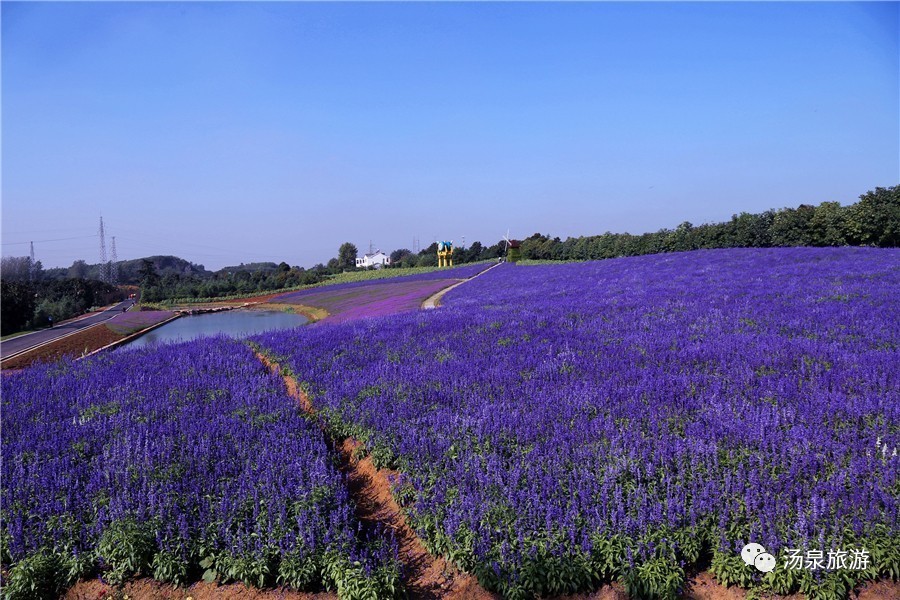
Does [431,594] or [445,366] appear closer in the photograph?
[431,594]

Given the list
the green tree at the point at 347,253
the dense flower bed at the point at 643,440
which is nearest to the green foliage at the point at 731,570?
the dense flower bed at the point at 643,440

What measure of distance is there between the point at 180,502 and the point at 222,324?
33486mm

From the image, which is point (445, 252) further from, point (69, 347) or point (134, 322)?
point (69, 347)

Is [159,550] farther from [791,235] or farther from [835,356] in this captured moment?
[791,235]

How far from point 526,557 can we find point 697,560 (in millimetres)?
1563

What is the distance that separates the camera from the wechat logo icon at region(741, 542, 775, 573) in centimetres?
417

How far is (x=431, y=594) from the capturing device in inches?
183

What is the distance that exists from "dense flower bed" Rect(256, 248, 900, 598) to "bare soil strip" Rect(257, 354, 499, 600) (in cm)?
18

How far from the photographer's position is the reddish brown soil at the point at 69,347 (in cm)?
1917

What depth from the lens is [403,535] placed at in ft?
18.5

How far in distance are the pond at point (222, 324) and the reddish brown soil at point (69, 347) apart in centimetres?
173

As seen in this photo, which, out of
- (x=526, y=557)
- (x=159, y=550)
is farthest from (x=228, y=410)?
(x=526, y=557)

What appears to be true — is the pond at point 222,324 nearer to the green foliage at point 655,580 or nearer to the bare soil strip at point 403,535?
the bare soil strip at point 403,535

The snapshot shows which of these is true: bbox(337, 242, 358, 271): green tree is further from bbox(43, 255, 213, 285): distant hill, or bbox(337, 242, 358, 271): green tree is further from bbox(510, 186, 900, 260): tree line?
bbox(510, 186, 900, 260): tree line
